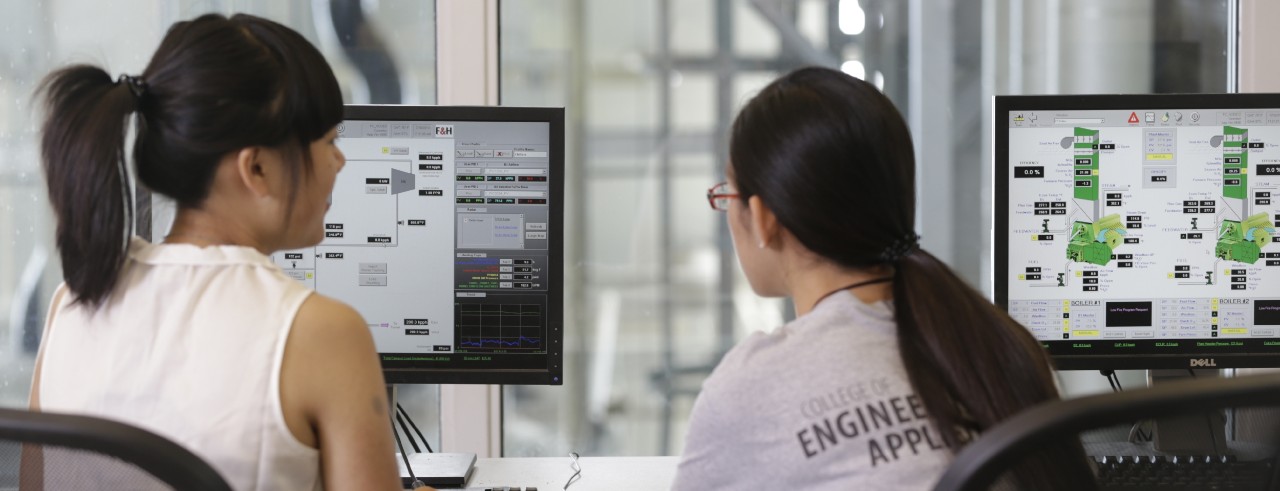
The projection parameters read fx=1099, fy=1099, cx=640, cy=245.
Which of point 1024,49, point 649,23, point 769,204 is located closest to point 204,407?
point 769,204

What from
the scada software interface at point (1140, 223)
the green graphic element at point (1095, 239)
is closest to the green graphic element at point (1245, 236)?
the scada software interface at point (1140, 223)

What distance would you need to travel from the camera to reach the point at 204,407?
946 mm

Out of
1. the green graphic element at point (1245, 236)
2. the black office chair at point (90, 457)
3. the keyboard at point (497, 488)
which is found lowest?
the keyboard at point (497, 488)

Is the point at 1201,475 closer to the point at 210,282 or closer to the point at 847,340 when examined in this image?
the point at 847,340

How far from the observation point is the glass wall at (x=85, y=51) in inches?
96.0

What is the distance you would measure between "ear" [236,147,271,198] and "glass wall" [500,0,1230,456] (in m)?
Answer: 1.47

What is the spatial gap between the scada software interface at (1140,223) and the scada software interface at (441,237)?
2.45 ft

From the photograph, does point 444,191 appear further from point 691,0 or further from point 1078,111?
point 691,0

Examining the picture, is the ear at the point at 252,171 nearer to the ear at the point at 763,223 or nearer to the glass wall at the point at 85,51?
the ear at the point at 763,223

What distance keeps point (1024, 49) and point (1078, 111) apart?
1081 millimetres

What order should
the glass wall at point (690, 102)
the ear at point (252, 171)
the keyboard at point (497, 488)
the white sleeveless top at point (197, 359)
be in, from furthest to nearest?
the glass wall at point (690, 102) → the keyboard at point (497, 488) → the ear at point (252, 171) → the white sleeveless top at point (197, 359)

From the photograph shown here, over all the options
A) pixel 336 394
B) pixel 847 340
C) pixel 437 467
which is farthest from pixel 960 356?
pixel 437 467

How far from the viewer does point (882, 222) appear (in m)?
1.07

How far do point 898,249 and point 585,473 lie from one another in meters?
0.78
